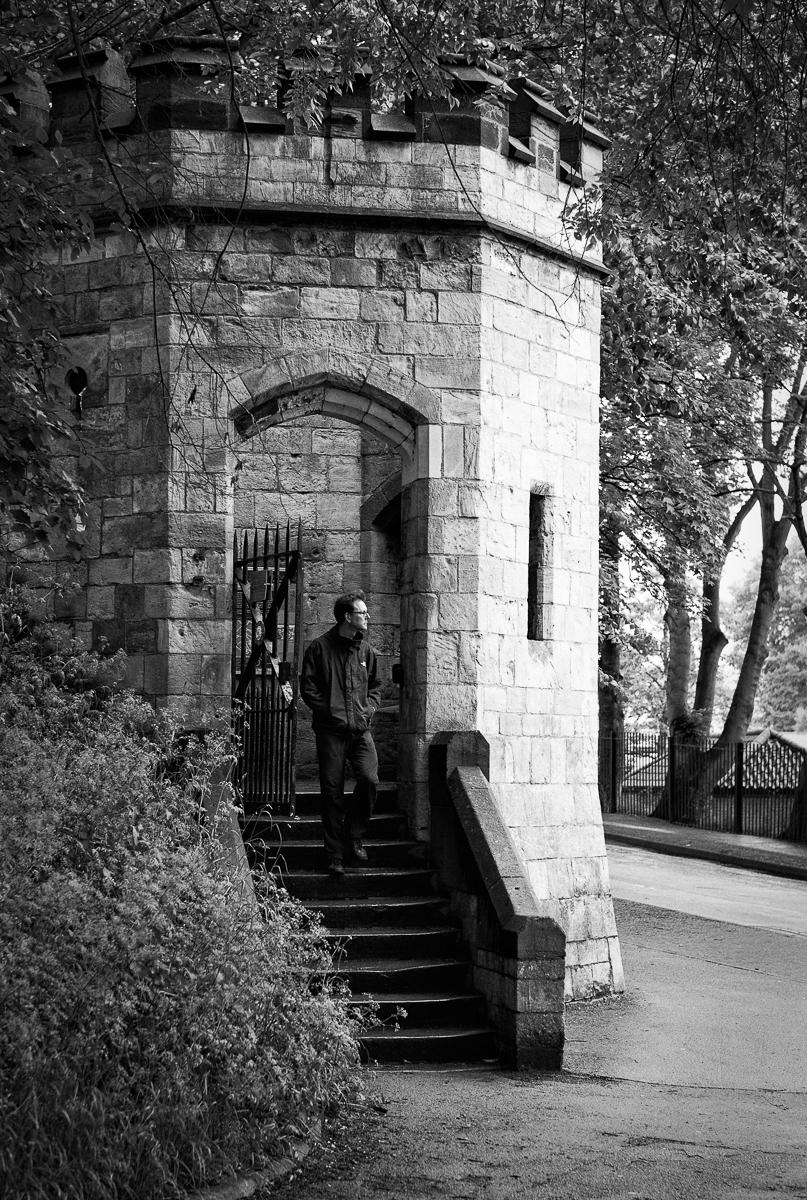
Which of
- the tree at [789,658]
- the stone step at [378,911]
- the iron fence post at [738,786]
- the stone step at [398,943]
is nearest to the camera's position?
the stone step at [398,943]

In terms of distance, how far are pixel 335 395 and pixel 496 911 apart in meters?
3.70

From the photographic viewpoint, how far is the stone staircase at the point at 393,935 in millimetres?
9039

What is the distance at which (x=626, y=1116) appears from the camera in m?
7.91

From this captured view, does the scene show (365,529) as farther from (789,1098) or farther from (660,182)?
(789,1098)

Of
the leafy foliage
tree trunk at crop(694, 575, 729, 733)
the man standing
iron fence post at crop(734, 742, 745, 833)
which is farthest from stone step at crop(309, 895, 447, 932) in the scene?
tree trunk at crop(694, 575, 729, 733)

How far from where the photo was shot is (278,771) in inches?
424

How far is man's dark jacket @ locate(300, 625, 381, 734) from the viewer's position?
10.3 meters

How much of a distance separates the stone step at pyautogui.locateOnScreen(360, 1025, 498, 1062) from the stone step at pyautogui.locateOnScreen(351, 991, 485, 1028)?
0.19 ft

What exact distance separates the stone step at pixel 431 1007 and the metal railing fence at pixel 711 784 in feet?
49.9

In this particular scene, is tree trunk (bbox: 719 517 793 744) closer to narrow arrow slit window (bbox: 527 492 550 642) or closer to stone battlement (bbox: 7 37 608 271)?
narrow arrow slit window (bbox: 527 492 550 642)

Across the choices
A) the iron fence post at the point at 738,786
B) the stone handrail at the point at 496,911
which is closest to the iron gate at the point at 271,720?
the stone handrail at the point at 496,911

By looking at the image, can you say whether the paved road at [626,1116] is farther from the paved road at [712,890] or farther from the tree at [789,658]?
the tree at [789,658]

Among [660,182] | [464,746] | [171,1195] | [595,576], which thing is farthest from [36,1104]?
[595,576]

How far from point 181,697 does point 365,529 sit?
410 centimetres
